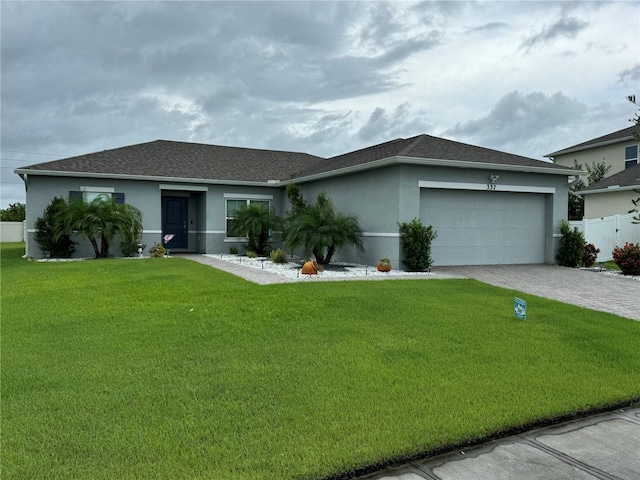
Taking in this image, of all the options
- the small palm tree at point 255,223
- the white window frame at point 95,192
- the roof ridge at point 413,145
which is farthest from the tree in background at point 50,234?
the roof ridge at point 413,145

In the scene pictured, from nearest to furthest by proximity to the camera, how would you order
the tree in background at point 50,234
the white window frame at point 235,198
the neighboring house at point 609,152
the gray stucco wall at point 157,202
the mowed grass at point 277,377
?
the mowed grass at point 277,377, the tree in background at point 50,234, the gray stucco wall at point 157,202, the white window frame at point 235,198, the neighboring house at point 609,152

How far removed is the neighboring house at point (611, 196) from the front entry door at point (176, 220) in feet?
59.4

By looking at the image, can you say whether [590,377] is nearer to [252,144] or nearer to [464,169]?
[464,169]

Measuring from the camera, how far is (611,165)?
2705cm

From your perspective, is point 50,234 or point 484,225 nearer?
point 484,225

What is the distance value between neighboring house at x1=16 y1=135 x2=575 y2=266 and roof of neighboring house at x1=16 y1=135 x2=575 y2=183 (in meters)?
0.05

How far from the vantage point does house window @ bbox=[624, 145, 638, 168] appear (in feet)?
82.8

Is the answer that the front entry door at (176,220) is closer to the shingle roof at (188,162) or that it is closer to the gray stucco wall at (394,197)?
the shingle roof at (188,162)

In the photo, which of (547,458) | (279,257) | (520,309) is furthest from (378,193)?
(547,458)

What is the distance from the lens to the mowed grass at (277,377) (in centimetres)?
329

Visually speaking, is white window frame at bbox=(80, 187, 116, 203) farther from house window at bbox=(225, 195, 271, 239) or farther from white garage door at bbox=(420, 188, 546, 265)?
white garage door at bbox=(420, 188, 546, 265)

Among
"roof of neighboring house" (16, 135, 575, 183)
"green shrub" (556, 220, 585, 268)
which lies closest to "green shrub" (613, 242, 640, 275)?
"green shrub" (556, 220, 585, 268)

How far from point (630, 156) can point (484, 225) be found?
1602cm

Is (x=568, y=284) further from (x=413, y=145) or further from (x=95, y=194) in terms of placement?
(x=95, y=194)
